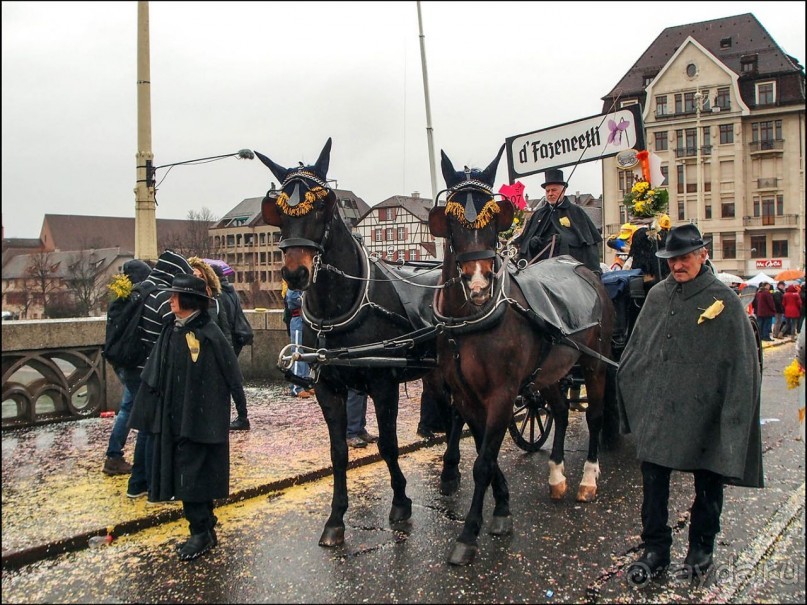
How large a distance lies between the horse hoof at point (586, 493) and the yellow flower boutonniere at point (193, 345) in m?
3.49

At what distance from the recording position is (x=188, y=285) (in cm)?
523

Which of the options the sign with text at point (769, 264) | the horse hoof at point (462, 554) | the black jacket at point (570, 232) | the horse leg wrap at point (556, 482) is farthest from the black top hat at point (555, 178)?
the sign with text at point (769, 264)

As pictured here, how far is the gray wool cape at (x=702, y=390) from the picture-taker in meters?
4.33

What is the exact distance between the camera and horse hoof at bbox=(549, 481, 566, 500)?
6.20 m

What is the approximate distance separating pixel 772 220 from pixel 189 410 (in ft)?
187

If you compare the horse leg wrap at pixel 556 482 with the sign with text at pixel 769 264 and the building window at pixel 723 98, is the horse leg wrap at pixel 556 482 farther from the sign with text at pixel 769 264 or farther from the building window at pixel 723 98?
the sign with text at pixel 769 264

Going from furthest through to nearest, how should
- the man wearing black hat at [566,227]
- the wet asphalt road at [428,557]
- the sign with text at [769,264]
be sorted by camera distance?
the sign with text at [769,264] < the man wearing black hat at [566,227] < the wet asphalt road at [428,557]

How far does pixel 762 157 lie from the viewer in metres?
52.1

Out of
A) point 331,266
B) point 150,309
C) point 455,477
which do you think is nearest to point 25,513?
point 150,309

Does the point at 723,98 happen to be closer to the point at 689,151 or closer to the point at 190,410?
the point at 689,151

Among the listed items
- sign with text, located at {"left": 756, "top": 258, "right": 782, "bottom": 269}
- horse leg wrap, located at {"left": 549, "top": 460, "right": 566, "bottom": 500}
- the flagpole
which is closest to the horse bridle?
horse leg wrap, located at {"left": 549, "top": 460, "right": 566, "bottom": 500}

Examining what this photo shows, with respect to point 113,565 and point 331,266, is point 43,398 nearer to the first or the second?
point 113,565

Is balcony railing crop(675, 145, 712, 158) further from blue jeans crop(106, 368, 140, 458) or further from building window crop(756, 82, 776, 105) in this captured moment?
blue jeans crop(106, 368, 140, 458)

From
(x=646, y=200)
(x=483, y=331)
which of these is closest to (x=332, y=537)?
(x=483, y=331)
